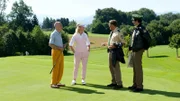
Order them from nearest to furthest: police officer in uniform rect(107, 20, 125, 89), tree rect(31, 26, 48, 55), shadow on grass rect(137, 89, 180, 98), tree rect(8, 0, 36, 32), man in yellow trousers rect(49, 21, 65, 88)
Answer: shadow on grass rect(137, 89, 180, 98), police officer in uniform rect(107, 20, 125, 89), man in yellow trousers rect(49, 21, 65, 88), tree rect(31, 26, 48, 55), tree rect(8, 0, 36, 32)

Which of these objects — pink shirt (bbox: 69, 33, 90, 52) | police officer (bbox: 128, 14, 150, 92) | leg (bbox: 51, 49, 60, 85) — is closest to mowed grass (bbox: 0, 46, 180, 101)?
leg (bbox: 51, 49, 60, 85)

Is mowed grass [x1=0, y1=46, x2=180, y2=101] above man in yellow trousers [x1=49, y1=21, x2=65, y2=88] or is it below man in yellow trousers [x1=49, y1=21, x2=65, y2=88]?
below

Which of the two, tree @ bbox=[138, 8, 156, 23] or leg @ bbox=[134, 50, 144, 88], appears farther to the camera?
tree @ bbox=[138, 8, 156, 23]

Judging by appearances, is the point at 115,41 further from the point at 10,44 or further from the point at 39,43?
the point at 39,43

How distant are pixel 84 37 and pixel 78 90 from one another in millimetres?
2040

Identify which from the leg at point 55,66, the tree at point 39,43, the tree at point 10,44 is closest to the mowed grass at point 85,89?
the leg at point 55,66

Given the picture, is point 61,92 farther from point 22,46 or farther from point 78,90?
point 22,46

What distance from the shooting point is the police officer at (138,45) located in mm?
9781

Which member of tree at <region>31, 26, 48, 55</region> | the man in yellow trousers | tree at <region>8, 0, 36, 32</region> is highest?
tree at <region>8, 0, 36, 32</region>

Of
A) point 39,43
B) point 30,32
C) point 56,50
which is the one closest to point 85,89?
point 56,50

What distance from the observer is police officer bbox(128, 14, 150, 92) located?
9.78 m

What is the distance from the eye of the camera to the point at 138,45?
9812 mm

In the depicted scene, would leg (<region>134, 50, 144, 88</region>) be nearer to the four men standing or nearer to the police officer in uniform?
the four men standing

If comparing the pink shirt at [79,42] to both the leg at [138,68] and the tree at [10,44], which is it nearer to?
the leg at [138,68]
